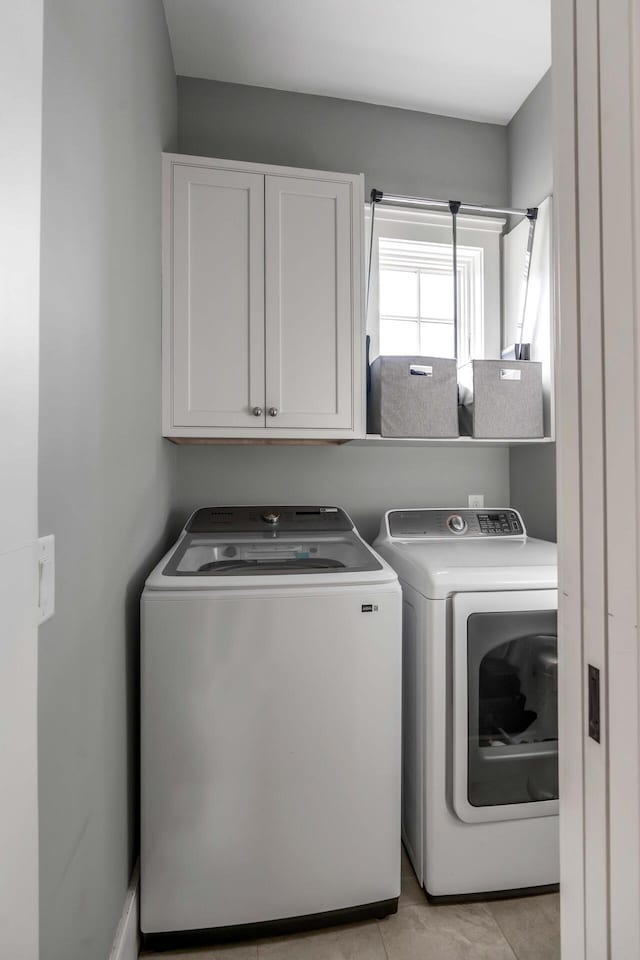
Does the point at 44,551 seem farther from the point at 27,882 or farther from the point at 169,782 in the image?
the point at 169,782

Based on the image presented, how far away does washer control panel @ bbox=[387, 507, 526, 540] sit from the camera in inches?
79.4

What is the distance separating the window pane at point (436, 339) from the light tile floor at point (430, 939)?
213 centimetres

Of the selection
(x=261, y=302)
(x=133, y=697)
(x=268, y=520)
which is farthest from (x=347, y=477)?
(x=133, y=697)

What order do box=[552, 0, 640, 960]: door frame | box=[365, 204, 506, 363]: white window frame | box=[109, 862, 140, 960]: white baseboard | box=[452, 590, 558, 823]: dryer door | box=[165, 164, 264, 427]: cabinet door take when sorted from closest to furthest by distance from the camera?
1. box=[552, 0, 640, 960]: door frame
2. box=[109, 862, 140, 960]: white baseboard
3. box=[452, 590, 558, 823]: dryer door
4. box=[165, 164, 264, 427]: cabinet door
5. box=[365, 204, 506, 363]: white window frame

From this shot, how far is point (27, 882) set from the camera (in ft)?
1.82

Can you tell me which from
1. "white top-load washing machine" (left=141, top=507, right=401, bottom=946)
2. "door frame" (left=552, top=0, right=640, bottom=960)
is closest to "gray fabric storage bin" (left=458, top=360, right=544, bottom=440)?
"white top-load washing machine" (left=141, top=507, right=401, bottom=946)

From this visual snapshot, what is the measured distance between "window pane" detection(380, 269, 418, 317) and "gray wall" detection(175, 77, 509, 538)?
377 millimetres

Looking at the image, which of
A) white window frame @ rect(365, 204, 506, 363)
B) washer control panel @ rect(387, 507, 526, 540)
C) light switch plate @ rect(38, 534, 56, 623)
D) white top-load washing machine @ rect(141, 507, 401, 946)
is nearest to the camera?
light switch plate @ rect(38, 534, 56, 623)

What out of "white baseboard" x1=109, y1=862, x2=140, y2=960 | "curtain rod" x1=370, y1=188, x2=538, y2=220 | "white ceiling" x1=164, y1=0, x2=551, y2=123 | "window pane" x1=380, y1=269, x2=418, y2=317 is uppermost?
"white ceiling" x1=164, y1=0, x2=551, y2=123

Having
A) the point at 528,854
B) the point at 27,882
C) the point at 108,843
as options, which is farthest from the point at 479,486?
the point at 27,882

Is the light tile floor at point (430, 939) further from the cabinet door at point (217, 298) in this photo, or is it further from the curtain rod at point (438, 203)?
the curtain rod at point (438, 203)

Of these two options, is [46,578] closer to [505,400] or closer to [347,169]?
[505,400]

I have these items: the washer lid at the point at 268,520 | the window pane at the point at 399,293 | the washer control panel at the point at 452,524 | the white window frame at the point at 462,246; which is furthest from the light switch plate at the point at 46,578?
the window pane at the point at 399,293

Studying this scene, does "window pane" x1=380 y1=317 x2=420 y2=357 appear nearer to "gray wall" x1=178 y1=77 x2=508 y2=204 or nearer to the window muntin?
the window muntin
